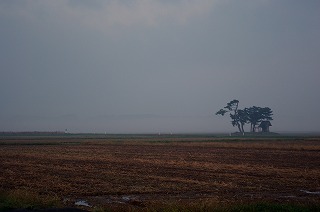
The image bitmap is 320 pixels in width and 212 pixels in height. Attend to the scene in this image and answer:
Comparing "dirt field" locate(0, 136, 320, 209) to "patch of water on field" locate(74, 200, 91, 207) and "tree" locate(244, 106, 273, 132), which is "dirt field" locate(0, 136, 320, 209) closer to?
"patch of water on field" locate(74, 200, 91, 207)

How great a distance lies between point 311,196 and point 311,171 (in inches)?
362

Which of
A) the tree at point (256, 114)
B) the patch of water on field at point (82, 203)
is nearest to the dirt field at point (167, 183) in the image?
the patch of water on field at point (82, 203)

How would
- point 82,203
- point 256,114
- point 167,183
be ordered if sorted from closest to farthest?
point 82,203
point 167,183
point 256,114

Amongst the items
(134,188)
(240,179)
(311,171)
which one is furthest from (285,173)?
(134,188)

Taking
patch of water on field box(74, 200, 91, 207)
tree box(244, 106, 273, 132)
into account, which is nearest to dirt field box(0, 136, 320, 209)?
patch of water on field box(74, 200, 91, 207)

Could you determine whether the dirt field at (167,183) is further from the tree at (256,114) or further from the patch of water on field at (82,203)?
the tree at (256,114)

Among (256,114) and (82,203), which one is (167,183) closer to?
(82,203)

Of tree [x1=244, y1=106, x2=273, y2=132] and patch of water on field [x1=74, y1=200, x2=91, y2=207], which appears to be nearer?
patch of water on field [x1=74, y1=200, x2=91, y2=207]

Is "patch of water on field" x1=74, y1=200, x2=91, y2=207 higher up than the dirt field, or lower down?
lower down

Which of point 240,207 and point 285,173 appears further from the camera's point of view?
point 285,173

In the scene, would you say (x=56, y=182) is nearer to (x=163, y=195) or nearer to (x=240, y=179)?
(x=163, y=195)

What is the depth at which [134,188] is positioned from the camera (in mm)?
17391

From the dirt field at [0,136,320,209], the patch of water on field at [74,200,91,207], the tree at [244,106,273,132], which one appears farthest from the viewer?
the tree at [244,106,273,132]

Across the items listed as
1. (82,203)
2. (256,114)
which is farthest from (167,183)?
(256,114)
